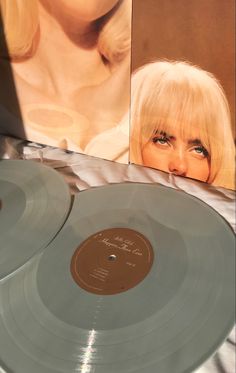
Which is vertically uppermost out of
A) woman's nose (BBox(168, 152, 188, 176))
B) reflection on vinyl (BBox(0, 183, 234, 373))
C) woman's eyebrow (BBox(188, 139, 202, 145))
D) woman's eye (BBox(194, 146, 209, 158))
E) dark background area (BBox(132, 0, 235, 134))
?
dark background area (BBox(132, 0, 235, 134))

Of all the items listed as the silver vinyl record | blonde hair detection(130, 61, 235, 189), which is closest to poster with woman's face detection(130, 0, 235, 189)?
blonde hair detection(130, 61, 235, 189)

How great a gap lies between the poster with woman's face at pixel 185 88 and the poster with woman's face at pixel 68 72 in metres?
0.03

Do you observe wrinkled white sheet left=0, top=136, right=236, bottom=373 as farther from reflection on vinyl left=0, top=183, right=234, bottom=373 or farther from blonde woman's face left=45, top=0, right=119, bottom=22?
blonde woman's face left=45, top=0, right=119, bottom=22

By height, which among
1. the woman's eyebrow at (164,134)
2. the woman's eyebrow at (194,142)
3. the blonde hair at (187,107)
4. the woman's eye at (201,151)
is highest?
the blonde hair at (187,107)

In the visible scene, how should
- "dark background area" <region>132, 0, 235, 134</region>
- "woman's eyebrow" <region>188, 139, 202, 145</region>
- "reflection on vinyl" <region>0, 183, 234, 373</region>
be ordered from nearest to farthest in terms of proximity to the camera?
"reflection on vinyl" <region>0, 183, 234, 373</region>
"dark background area" <region>132, 0, 235, 134</region>
"woman's eyebrow" <region>188, 139, 202, 145</region>

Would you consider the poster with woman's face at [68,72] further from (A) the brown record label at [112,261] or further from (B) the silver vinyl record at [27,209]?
(A) the brown record label at [112,261]

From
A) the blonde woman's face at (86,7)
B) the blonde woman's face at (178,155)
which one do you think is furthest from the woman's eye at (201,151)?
the blonde woman's face at (86,7)

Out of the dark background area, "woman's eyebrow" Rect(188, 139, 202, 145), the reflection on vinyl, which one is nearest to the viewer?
the reflection on vinyl

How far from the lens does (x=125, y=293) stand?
1.63ft

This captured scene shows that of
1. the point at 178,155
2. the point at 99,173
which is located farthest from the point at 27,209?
the point at 178,155

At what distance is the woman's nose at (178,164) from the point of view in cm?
67

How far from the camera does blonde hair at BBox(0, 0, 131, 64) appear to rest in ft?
1.96

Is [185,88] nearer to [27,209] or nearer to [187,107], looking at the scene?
[187,107]

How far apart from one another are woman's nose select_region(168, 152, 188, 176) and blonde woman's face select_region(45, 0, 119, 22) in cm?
23
